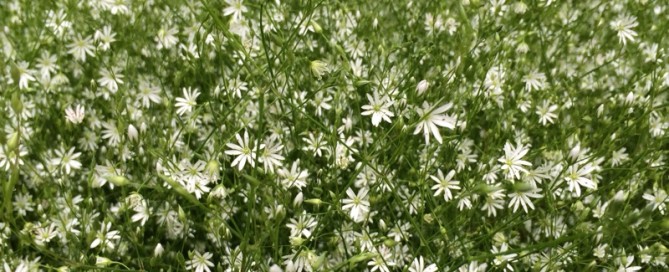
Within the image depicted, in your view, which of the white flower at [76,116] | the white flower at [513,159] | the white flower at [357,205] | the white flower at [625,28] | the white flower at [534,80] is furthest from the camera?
the white flower at [625,28]

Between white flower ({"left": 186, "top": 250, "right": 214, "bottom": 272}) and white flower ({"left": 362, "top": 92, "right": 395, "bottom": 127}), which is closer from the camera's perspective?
white flower ({"left": 362, "top": 92, "right": 395, "bottom": 127})

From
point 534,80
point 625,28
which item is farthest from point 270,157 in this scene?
point 625,28

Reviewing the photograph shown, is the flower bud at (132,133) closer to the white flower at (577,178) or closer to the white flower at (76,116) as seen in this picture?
the white flower at (76,116)

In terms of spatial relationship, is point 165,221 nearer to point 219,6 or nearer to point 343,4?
point 219,6

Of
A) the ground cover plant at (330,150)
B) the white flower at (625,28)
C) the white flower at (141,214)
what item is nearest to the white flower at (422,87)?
the ground cover plant at (330,150)

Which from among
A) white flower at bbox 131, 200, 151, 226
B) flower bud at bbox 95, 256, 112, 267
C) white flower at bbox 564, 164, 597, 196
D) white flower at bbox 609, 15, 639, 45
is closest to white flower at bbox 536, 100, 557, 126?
white flower at bbox 564, 164, 597, 196

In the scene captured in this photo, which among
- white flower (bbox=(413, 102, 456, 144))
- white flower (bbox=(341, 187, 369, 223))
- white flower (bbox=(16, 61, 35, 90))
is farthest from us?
white flower (bbox=(16, 61, 35, 90))

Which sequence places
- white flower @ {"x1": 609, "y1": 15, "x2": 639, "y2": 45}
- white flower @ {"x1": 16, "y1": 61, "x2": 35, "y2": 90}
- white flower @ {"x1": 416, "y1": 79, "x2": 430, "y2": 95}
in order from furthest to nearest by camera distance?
white flower @ {"x1": 609, "y1": 15, "x2": 639, "y2": 45}, white flower @ {"x1": 16, "y1": 61, "x2": 35, "y2": 90}, white flower @ {"x1": 416, "y1": 79, "x2": 430, "y2": 95}

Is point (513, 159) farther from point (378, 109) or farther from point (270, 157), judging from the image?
point (270, 157)

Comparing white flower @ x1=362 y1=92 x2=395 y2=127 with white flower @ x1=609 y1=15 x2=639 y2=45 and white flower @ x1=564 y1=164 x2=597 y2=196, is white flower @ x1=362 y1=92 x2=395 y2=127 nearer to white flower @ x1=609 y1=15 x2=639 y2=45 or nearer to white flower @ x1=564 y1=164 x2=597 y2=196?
white flower @ x1=564 y1=164 x2=597 y2=196
